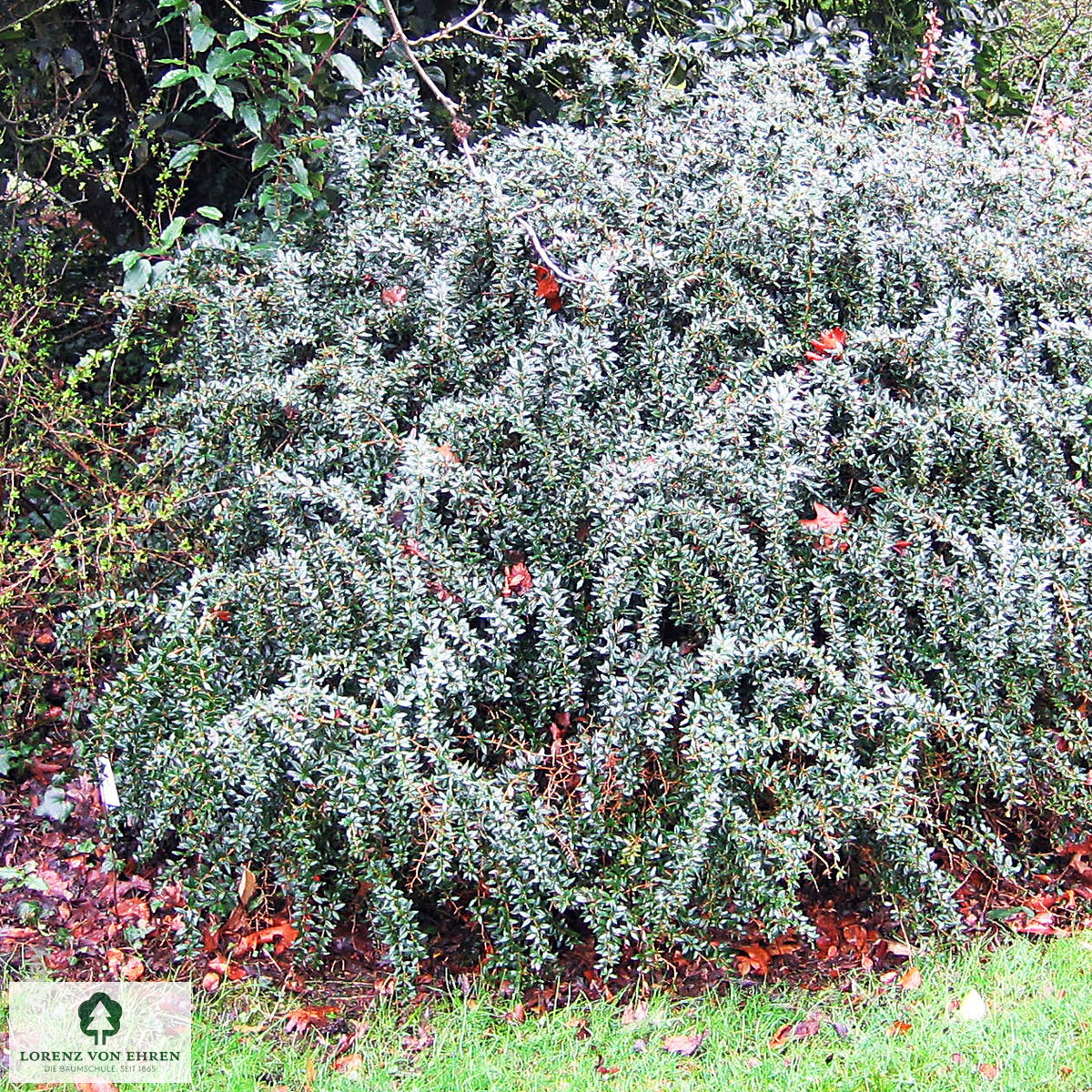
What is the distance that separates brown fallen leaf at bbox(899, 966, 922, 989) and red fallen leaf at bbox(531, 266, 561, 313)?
7.08ft

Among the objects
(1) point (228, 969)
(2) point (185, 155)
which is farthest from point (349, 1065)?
(2) point (185, 155)

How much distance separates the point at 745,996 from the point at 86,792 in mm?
2138

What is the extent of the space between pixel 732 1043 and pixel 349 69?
332cm

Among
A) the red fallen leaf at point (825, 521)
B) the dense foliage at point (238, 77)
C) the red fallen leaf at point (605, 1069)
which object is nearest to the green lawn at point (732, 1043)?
the red fallen leaf at point (605, 1069)

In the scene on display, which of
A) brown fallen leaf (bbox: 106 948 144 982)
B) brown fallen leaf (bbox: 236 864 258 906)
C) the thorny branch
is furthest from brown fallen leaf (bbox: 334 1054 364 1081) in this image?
the thorny branch

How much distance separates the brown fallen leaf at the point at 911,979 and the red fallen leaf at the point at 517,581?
142 centimetres

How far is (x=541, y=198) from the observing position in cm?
345

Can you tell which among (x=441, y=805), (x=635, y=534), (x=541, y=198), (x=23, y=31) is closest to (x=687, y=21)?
(x=541, y=198)

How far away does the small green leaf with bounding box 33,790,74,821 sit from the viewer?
3.41 m

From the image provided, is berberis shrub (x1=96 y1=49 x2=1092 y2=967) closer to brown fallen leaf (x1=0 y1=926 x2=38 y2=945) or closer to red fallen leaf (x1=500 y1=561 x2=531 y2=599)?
red fallen leaf (x1=500 y1=561 x2=531 y2=599)

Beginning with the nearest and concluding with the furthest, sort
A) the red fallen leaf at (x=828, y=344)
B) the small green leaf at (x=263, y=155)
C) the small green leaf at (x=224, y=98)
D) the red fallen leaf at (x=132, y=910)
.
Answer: the red fallen leaf at (x=132, y=910) → the red fallen leaf at (x=828, y=344) → the small green leaf at (x=224, y=98) → the small green leaf at (x=263, y=155)

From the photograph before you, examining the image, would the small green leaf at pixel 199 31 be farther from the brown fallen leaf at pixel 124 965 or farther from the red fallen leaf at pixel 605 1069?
the red fallen leaf at pixel 605 1069

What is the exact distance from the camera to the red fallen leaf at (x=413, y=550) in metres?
2.86

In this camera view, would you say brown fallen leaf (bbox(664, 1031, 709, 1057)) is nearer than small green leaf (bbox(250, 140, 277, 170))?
Yes
